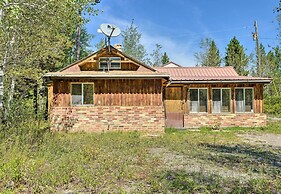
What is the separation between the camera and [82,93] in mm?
12117

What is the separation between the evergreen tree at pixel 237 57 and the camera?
31.1m

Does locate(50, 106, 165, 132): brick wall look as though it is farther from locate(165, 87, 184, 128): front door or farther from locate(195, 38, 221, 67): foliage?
locate(195, 38, 221, 67): foliage

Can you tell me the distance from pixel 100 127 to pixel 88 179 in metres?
7.29

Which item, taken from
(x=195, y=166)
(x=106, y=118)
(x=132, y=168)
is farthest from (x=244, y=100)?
(x=132, y=168)

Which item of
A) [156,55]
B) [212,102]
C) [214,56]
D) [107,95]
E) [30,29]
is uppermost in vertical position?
[156,55]

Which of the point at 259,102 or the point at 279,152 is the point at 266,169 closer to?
the point at 279,152

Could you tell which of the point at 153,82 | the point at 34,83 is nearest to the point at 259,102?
the point at 153,82

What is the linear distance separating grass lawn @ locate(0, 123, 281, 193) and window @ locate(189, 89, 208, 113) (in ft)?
17.5

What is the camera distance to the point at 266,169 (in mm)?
5641

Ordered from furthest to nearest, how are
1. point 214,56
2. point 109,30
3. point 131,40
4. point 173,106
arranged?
point 214,56 < point 131,40 < point 173,106 < point 109,30

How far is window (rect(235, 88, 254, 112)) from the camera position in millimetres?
13836

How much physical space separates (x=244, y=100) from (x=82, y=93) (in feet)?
28.5

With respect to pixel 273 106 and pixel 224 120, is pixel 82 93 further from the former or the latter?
pixel 273 106

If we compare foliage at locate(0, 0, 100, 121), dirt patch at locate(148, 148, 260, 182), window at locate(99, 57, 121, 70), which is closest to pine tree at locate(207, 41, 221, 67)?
window at locate(99, 57, 121, 70)
